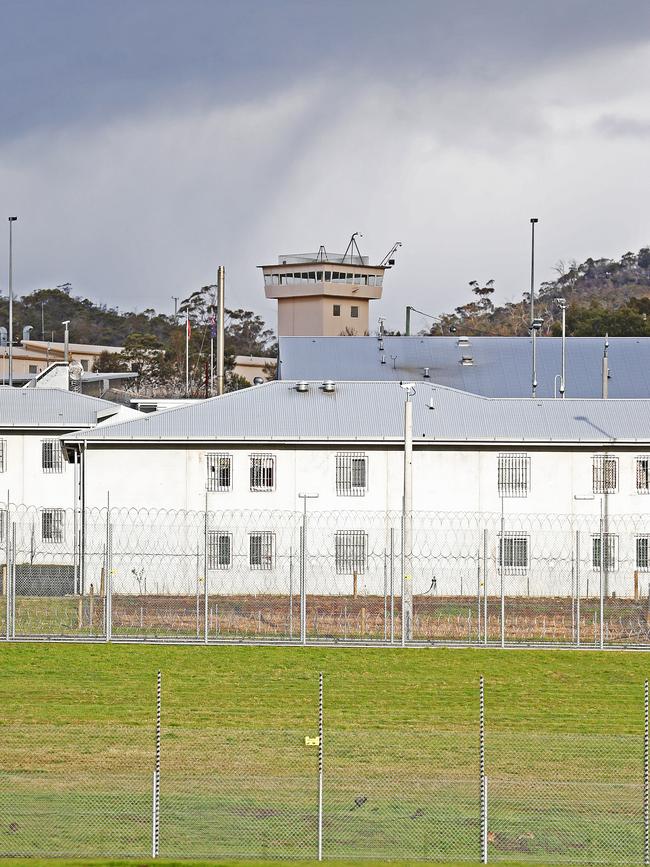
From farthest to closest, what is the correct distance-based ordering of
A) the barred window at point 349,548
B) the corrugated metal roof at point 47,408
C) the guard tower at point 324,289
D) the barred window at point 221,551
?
1. the guard tower at point 324,289
2. the corrugated metal roof at point 47,408
3. the barred window at point 221,551
4. the barred window at point 349,548

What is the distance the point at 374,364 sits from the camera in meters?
73.2

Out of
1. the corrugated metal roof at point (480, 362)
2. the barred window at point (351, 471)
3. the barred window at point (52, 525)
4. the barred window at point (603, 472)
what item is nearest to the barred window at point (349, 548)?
the barred window at point (351, 471)

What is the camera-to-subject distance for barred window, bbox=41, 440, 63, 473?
5122cm

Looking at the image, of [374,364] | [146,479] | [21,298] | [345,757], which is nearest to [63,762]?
→ [345,757]

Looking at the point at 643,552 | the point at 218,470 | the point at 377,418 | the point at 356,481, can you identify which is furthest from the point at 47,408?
the point at 643,552

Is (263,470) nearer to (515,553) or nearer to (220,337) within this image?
(515,553)

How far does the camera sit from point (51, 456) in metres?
51.3

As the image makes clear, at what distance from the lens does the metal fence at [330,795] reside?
1634 cm

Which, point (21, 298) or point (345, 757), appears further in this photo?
point (21, 298)

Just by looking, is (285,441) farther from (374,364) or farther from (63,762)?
(374,364)

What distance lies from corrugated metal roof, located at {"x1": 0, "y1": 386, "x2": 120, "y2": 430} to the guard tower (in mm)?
42272

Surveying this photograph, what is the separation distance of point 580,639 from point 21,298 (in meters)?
134

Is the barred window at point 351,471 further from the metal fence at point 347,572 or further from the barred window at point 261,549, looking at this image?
the barred window at point 261,549

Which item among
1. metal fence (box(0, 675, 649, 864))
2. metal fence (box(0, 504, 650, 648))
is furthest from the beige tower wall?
metal fence (box(0, 675, 649, 864))
